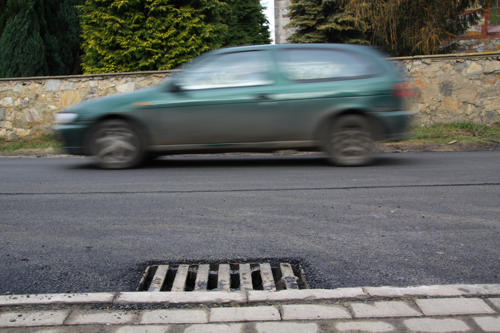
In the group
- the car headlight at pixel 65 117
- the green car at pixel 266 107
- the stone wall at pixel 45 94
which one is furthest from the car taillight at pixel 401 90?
the stone wall at pixel 45 94

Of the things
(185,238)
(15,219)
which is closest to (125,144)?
(15,219)

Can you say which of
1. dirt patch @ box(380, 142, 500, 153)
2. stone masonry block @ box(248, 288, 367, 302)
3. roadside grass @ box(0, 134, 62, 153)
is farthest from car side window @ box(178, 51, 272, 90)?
roadside grass @ box(0, 134, 62, 153)

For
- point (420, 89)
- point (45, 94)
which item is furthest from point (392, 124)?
point (45, 94)

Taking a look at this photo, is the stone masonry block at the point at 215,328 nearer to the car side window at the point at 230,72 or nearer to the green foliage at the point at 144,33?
the car side window at the point at 230,72

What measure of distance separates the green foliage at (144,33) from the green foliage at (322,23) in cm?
472

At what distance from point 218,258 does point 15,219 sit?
84.0 inches

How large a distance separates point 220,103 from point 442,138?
565 cm

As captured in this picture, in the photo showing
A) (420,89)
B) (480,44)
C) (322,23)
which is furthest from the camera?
(480,44)

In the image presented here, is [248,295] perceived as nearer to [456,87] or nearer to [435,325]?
[435,325]

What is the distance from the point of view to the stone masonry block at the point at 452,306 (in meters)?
2.24

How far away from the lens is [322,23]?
21.0 metres

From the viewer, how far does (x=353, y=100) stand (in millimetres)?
6688

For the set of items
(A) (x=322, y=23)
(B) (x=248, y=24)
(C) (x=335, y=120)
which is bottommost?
(C) (x=335, y=120)

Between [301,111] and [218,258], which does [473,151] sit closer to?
[301,111]
